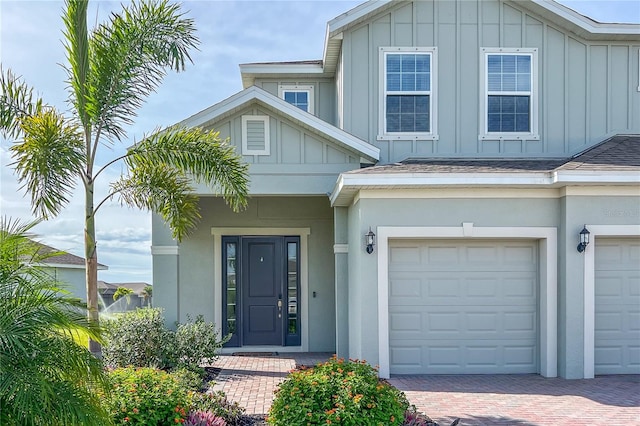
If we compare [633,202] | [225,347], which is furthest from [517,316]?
[225,347]

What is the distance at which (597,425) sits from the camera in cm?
622

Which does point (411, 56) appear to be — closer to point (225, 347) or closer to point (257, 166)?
point (257, 166)

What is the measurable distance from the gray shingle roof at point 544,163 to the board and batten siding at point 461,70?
0.53 m

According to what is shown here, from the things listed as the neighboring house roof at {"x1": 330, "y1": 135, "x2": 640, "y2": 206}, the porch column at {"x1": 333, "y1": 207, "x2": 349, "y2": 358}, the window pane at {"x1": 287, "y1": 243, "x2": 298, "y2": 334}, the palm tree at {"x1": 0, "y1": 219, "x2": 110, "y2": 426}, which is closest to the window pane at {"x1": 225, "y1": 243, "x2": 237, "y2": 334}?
the window pane at {"x1": 287, "y1": 243, "x2": 298, "y2": 334}

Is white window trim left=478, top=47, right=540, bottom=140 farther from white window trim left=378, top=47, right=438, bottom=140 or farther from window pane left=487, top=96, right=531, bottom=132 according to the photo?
white window trim left=378, top=47, right=438, bottom=140

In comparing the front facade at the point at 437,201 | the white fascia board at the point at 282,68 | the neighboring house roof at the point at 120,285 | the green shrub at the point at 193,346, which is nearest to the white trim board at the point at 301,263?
the front facade at the point at 437,201

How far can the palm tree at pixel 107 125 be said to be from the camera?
23.1 feet

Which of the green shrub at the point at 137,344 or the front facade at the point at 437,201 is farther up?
the front facade at the point at 437,201

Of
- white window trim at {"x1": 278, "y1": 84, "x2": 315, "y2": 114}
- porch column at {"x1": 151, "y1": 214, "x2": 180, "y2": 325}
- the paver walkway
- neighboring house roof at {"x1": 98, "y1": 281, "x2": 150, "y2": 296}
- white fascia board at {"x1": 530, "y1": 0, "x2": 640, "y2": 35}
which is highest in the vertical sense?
white fascia board at {"x1": 530, "y1": 0, "x2": 640, "y2": 35}

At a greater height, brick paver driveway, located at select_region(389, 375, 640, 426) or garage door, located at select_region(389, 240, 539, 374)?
garage door, located at select_region(389, 240, 539, 374)

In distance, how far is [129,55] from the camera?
25.1 ft

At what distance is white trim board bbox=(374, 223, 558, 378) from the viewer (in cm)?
851

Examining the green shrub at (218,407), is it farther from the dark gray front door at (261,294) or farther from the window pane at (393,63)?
the window pane at (393,63)

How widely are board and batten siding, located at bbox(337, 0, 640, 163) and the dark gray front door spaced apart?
345 cm
